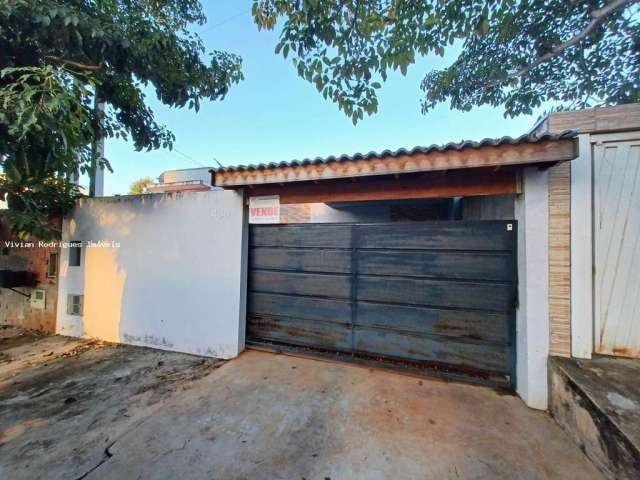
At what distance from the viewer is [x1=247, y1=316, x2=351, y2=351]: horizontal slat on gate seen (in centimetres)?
362

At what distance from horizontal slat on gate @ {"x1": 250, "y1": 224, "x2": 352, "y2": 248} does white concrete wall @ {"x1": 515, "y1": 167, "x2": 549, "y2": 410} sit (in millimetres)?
2050

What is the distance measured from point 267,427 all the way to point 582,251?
3498mm

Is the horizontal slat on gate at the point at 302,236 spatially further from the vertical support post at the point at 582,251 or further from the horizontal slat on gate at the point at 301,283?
the vertical support post at the point at 582,251

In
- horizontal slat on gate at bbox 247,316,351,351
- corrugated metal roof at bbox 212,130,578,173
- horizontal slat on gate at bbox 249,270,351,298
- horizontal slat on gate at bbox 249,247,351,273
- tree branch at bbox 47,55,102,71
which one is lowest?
horizontal slat on gate at bbox 247,316,351,351

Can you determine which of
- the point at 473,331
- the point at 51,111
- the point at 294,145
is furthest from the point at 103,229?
the point at 473,331

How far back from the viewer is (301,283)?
12.6ft

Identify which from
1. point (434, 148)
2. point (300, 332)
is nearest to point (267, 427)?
point (300, 332)

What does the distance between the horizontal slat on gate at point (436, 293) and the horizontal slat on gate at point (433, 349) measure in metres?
0.45

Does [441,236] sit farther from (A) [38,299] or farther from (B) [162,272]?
(A) [38,299]

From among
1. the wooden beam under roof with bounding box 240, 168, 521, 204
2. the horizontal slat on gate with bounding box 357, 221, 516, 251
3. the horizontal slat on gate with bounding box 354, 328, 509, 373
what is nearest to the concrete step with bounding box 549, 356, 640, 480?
the horizontal slat on gate with bounding box 354, 328, 509, 373

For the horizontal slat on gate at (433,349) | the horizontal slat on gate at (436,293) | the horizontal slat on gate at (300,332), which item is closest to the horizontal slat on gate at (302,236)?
the horizontal slat on gate at (436,293)

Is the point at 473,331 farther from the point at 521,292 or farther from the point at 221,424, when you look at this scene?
the point at 221,424

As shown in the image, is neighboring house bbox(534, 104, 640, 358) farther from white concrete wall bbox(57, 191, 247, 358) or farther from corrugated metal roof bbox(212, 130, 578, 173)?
white concrete wall bbox(57, 191, 247, 358)

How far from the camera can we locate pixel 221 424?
7.81 ft
